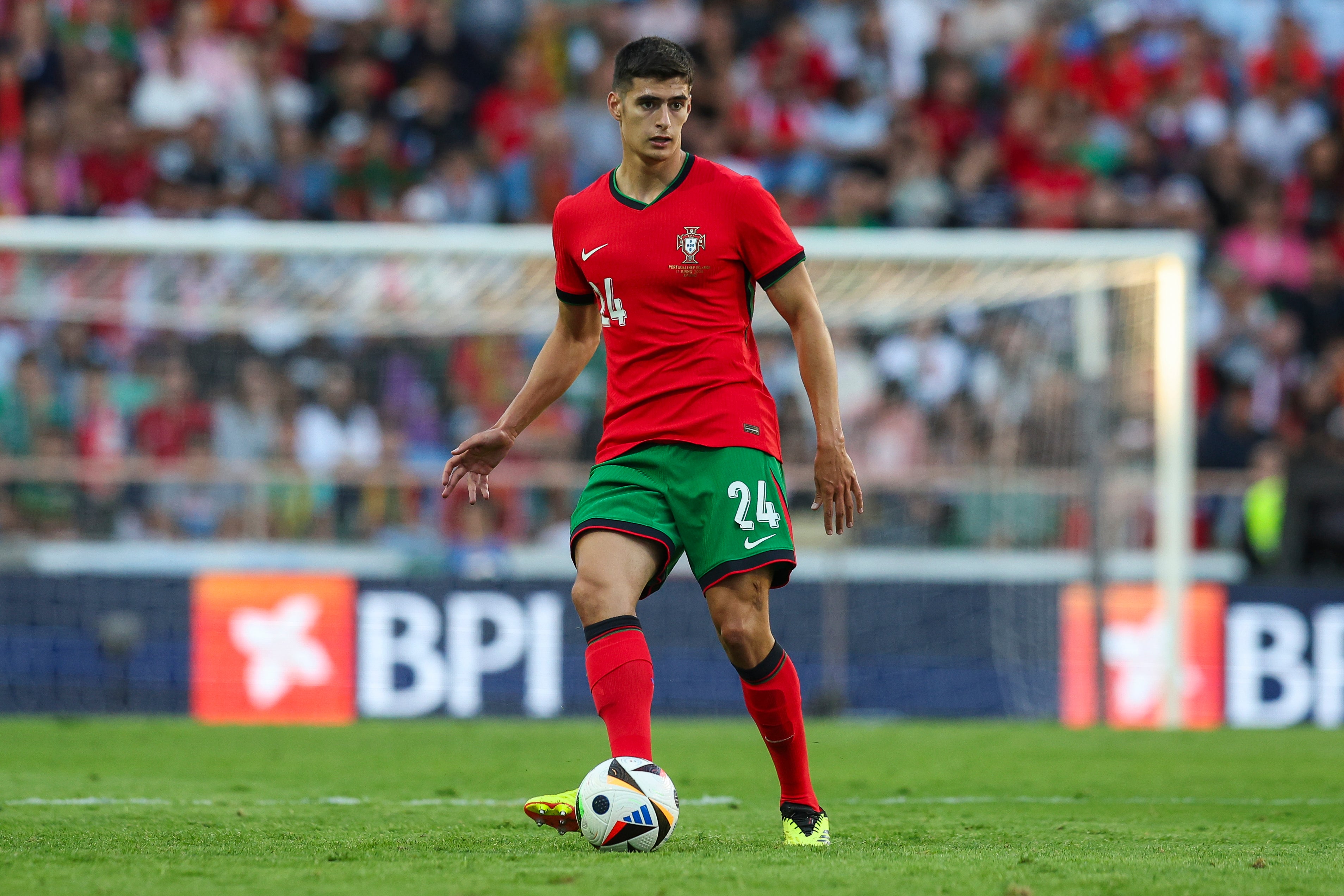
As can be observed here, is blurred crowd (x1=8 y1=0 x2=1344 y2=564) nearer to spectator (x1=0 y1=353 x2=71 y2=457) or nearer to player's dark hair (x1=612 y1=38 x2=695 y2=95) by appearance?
spectator (x1=0 y1=353 x2=71 y2=457)

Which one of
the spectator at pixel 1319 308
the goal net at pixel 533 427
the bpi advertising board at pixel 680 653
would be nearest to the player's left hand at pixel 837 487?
the goal net at pixel 533 427

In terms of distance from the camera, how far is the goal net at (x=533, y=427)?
472 inches

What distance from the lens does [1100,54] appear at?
57.3 ft

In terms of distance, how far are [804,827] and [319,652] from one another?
287 inches

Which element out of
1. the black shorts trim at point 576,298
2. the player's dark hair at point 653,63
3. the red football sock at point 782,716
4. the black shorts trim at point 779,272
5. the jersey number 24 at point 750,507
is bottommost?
the red football sock at point 782,716

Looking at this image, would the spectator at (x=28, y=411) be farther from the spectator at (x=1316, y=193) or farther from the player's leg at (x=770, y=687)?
the spectator at (x=1316, y=193)

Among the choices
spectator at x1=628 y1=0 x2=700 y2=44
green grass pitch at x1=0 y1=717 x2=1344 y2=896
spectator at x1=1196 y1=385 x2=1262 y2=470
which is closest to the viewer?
green grass pitch at x1=0 y1=717 x2=1344 y2=896

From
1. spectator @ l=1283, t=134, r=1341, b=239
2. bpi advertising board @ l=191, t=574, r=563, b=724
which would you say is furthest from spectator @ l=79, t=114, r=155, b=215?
spectator @ l=1283, t=134, r=1341, b=239

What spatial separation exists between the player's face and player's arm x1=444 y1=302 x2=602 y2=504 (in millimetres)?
584

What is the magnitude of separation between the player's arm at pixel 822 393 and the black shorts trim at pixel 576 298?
1.91 feet

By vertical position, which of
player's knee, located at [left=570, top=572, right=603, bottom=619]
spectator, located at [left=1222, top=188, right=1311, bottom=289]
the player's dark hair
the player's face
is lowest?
player's knee, located at [left=570, top=572, right=603, bottom=619]

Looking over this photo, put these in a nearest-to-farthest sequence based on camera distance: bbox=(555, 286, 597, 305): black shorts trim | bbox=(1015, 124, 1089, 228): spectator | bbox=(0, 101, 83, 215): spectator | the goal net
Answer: bbox=(555, 286, 597, 305): black shorts trim
the goal net
bbox=(0, 101, 83, 215): spectator
bbox=(1015, 124, 1089, 228): spectator

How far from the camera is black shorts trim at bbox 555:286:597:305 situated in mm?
5000

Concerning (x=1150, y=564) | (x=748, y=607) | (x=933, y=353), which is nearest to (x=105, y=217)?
(x=933, y=353)
